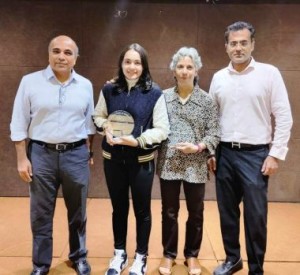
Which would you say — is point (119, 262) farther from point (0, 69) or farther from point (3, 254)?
point (0, 69)

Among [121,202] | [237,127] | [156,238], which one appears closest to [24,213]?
[156,238]

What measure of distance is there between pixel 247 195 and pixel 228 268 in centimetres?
61

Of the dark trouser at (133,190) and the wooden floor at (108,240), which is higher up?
the dark trouser at (133,190)

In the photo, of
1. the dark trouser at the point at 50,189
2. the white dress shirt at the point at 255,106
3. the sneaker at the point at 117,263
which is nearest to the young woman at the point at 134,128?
the dark trouser at the point at 50,189

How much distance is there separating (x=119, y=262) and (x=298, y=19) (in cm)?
315

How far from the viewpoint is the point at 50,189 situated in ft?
8.13

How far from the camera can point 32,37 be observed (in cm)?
402

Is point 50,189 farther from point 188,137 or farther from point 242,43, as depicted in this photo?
point 242,43

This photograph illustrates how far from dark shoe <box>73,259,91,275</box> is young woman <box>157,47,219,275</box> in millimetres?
729

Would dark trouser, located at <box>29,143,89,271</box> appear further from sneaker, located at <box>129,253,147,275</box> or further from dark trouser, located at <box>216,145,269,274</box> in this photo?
dark trouser, located at <box>216,145,269,274</box>

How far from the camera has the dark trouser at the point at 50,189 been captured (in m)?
2.43

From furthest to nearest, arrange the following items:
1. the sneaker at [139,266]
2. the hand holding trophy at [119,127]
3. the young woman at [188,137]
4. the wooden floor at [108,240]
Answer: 1. the wooden floor at [108,240]
2. the sneaker at [139,266]
3. the young woman at [188,137]
4. the hand holding trophy at [119,127]

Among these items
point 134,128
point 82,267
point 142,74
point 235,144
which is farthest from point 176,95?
point 82,267

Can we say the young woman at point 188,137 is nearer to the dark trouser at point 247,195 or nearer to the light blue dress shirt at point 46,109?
the dark trouser at point 247,195
